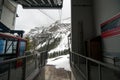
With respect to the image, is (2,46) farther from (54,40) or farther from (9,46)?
(54,40)

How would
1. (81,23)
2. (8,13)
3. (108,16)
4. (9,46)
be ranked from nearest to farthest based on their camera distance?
(9,46) < (108,16) < (81,23) < (8,13)

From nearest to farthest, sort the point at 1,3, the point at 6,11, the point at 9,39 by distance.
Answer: the point at 9,39 < the point at 1,3 < the point at 6,11

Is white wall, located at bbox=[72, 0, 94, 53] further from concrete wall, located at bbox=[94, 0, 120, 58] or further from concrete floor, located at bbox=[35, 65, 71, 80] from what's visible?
concrete floor, located at bbox=[35, 65, 71, 80]

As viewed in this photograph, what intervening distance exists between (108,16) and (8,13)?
9.90 m

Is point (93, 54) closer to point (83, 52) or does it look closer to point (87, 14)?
point (83, 52)

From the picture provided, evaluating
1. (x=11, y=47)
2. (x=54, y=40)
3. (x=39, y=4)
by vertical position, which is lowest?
(x=11, y=47)

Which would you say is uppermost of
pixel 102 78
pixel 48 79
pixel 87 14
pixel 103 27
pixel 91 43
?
pixel 87 14

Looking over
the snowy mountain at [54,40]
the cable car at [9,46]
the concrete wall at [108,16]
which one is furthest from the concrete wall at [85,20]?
the snowy mountain at [54,40]

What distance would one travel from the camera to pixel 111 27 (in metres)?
5.80

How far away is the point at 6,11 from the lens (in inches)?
449

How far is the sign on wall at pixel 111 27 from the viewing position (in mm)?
5181

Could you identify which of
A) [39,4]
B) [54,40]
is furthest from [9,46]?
[54,40]

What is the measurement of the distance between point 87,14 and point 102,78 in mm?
6793

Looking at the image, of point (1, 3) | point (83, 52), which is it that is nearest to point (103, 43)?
point (83, 52)
